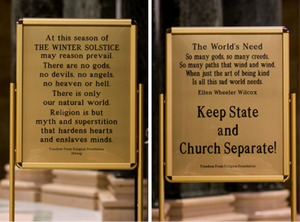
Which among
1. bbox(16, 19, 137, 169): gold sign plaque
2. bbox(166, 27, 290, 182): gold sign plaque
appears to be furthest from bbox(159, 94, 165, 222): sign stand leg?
bbox(16, 19, 137, 169): gold sign plaque

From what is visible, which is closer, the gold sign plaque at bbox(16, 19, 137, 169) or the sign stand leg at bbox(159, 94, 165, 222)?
the sign stand leg at bbox(159, 94, 165, 222)

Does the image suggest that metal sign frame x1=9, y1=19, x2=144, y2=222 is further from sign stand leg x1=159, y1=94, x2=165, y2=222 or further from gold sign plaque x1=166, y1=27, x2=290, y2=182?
gold sign plaque x1=166, y1=27, x2=290, y2=182

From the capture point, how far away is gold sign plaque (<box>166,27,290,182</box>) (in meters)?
3.45

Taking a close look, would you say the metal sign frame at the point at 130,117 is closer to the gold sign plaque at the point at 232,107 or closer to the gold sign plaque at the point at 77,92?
the gold sign plaque at the point at 77,92

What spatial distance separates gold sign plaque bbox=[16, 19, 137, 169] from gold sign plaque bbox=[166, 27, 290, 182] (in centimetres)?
43

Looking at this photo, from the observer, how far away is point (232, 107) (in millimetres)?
3463

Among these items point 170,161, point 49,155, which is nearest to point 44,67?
point 49,155

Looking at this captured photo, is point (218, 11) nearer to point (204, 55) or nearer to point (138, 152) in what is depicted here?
point (204, 55)

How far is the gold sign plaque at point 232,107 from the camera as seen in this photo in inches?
136

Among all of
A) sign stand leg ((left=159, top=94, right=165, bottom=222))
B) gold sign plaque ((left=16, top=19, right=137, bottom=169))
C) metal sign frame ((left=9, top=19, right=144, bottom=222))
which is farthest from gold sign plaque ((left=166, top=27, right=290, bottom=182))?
gold sign plaque ((left=16, top=19, right=137, bottom=169))

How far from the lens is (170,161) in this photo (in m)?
3.42

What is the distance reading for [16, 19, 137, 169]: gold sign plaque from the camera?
3.49 metres

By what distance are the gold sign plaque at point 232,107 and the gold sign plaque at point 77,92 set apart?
43cm

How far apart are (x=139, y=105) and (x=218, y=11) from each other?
1.79m
